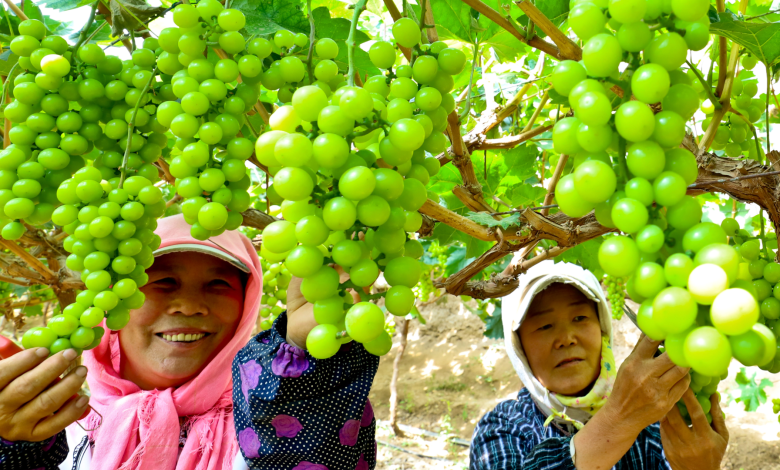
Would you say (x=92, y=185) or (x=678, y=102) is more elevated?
(x=678, y=102)

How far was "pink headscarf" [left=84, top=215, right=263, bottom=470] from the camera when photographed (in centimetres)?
134

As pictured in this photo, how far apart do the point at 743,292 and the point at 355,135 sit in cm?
26

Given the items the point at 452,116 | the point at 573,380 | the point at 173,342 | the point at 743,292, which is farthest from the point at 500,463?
the point at 743,292

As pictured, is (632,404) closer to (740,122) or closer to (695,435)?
(695,435)

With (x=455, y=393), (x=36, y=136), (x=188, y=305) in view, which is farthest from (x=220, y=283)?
(x=455, y=393)

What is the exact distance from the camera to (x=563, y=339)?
1.85 m

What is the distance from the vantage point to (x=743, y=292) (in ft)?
0.89

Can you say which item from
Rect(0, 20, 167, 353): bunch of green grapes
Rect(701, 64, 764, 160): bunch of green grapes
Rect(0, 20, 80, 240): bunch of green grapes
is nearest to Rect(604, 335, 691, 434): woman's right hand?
Rect(701, 64, 764, 160): bunch of green grapes

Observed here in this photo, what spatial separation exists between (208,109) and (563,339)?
1608mm

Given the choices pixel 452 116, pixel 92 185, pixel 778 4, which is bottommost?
pixel 92 185

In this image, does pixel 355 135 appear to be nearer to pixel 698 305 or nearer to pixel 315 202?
pixel 315 202

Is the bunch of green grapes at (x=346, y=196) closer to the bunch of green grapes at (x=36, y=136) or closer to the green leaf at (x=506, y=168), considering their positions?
the bunch of green grapes at (x=36, y=136)

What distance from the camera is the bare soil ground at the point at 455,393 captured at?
4.11 meters

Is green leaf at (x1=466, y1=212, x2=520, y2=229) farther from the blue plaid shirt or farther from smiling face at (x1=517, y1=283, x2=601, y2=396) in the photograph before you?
smiling face at (x1=517, y1=283, x2=601, y2=396)
